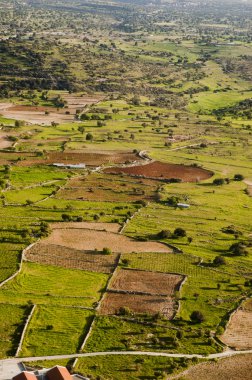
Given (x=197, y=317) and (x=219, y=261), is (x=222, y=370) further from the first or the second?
(x=219, y=261)

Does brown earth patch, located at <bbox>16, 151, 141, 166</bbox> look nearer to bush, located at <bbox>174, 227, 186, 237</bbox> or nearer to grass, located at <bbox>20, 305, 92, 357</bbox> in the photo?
bush, located at <bbox>174, 227, 186, 237</bbox>

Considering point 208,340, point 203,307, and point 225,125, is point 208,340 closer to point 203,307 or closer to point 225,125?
point 203,307

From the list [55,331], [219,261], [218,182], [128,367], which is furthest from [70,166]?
[128,367]

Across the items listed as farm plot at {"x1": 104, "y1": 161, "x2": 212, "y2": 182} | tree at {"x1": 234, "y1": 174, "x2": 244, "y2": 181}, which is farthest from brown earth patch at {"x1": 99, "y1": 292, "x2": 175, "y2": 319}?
tree at {"x1": 234, "y1": 174, "x2": 244, "y2": 181}

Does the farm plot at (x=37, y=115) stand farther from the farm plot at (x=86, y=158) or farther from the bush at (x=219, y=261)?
the bush at (x=219, y=261)

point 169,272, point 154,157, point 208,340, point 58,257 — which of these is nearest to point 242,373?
point 208,340
